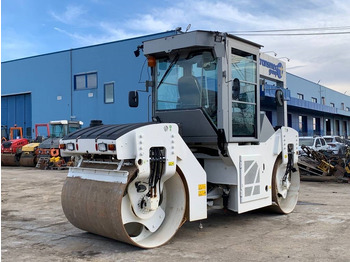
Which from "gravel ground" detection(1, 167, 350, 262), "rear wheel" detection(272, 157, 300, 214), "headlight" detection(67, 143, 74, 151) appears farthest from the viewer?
"rear wheel" detection(272, 157, 300, 214)

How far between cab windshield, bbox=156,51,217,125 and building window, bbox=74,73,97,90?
63.6 feet

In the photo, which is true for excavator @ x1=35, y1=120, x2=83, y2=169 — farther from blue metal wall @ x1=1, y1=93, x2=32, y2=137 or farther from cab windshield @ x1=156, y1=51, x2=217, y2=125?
cab windshield @ x1=156, y1=51, x2=217, y2=125

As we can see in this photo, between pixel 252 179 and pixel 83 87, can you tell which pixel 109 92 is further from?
pixel 252 179

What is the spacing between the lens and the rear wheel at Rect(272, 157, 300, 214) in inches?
268

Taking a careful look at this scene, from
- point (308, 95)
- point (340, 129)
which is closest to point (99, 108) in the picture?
point (308, 95)

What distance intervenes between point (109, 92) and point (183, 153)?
1981cm

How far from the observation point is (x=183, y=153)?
5098mm

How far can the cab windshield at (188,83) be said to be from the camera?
19.0ft

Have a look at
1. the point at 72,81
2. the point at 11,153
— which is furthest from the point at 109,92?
the point at 11,153

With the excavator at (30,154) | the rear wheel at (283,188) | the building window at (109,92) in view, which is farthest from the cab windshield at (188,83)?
the building window at (109,92)

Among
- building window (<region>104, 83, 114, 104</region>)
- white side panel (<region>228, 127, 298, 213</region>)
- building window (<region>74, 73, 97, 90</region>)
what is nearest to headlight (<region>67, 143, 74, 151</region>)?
white side panel (<region>228, 127, 298, 213</region>)

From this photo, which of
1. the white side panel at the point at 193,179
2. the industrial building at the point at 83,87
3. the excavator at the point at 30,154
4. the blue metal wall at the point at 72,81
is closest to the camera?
the white side panel at the point at 193,179

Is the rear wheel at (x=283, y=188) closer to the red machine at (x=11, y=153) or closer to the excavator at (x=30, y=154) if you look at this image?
the excavator at (x=30, y=154)

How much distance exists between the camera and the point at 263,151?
650 centimetres
